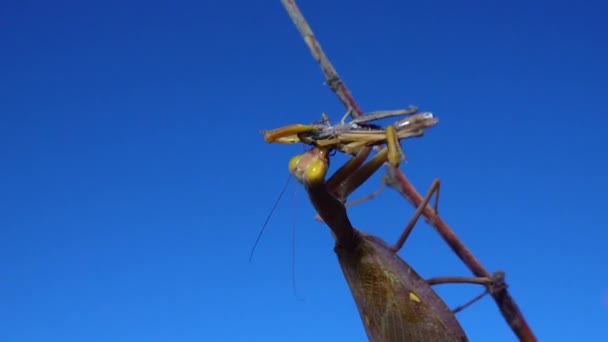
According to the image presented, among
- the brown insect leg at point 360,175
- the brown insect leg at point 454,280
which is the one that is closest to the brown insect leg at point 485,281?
the brown insect leg at point 454,280

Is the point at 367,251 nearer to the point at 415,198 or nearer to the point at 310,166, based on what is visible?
the point at 415,198

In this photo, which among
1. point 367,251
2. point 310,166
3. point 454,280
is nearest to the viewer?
point 310,166

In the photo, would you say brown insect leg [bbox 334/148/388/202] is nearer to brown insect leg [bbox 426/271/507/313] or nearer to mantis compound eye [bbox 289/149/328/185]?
mantis compound eye [bbox 289/149/328/185]

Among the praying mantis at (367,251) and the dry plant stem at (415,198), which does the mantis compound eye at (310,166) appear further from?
the dry plant stem at (415,198)

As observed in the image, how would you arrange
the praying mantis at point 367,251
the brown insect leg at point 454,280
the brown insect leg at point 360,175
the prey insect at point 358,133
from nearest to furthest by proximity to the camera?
1. the prey insect at point 358,133
2. the praying mantis at point 367,251
3. the brown insect leg at point 360,175
4. the brown insect leg at point 454,280

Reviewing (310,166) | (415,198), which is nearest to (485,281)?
Answer: (415,198)

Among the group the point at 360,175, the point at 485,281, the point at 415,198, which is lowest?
the point at 485,281

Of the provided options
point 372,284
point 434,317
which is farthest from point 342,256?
point 434,317
